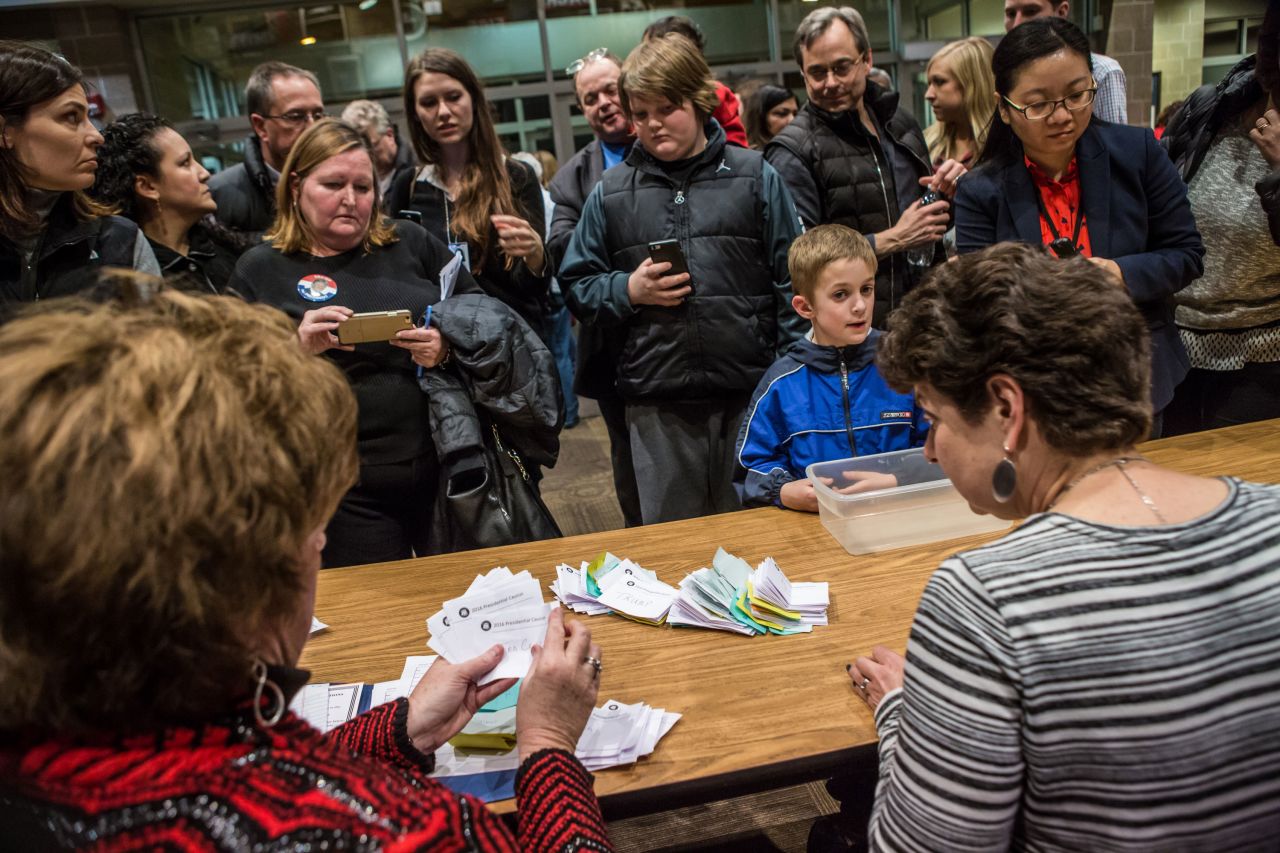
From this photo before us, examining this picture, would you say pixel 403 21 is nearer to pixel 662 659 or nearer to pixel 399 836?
pixel 662 659

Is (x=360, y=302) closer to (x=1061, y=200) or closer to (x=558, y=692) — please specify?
(x=558, y=692)

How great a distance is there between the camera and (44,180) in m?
2.21

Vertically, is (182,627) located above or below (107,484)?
below

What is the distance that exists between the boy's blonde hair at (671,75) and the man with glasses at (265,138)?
1.32 meters

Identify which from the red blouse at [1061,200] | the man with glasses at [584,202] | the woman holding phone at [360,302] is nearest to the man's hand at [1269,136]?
the red blouse at [1061,200]

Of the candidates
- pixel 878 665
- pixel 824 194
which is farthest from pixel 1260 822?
pixel 824 194

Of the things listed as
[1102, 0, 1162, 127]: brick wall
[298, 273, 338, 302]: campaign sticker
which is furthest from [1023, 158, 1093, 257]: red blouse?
[1102, 0, 1162, 127]: brick wall

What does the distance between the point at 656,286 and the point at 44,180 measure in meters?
1.60

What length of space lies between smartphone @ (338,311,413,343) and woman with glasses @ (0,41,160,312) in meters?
0.63

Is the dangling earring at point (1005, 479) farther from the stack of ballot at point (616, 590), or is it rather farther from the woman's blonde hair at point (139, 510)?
the woman's blonde hair at point (139, 510)

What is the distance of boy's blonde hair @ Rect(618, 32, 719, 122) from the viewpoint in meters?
2.70

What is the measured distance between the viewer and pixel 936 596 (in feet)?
3.27

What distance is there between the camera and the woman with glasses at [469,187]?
3021mm

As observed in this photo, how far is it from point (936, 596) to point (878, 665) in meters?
0.49
